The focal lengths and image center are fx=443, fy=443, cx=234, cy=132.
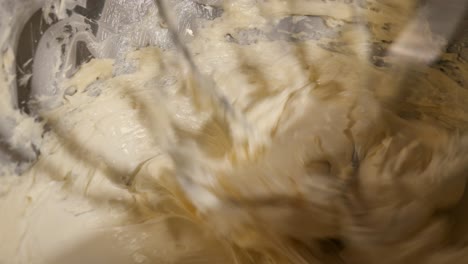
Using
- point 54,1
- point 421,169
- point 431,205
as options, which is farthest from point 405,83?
point 54,1

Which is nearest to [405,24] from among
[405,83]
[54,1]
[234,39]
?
[405,83]

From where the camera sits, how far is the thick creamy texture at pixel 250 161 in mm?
1061

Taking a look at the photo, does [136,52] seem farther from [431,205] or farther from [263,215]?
[431,205]

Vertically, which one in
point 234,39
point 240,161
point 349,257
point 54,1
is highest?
point 54,1

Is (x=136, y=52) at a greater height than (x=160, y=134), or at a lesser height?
greater

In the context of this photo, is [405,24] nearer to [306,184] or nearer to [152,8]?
[306,184]

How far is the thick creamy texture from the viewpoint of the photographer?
106cm

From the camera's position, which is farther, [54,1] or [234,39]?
[234,39]

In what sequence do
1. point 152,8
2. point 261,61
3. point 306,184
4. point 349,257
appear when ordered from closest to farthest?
1. point 349,257
2. point 306,184
3. point 152,8
4. point 261,61

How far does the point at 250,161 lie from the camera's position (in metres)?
1.24

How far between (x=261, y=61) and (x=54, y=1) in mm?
608

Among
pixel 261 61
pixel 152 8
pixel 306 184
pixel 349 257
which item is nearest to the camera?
pixel 349 257

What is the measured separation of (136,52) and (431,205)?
2.89 ft

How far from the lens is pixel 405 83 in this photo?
1.29 metres
